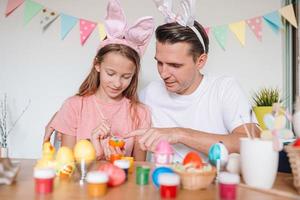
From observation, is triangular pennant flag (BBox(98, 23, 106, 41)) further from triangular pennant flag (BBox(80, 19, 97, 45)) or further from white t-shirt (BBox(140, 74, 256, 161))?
white t-shirt (BBox(140, 74, 256, 161))

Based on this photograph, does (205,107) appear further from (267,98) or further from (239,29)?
(239,29)

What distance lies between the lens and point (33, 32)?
6.77ft

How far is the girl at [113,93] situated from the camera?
4.81 ft

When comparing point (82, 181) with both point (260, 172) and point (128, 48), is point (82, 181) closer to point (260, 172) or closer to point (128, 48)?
point (260, 172)

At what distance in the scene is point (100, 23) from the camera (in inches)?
80.0

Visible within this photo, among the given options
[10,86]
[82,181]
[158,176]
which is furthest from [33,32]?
[158,176]

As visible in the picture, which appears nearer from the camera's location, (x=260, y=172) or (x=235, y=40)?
(x=260, y=172)

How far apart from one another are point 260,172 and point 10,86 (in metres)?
1.69

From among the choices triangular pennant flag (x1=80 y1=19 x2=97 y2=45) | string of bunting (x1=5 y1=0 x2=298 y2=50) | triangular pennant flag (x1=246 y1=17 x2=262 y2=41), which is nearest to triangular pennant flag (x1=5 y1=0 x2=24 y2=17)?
string of bunting (x1=5 y1=0 x2=298 y2=50)

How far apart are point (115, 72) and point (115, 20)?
0.70 feet

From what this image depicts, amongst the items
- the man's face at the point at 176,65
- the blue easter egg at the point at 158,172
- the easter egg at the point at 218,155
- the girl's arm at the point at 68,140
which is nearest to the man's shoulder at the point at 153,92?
the man's face at the point at 176,65

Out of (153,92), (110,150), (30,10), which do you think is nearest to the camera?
(110,150)

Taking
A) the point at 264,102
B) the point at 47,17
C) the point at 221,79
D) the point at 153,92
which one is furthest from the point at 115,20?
the point at 264,102

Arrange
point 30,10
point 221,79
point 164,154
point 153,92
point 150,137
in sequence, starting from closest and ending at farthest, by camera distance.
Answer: point 164,154
point 150,137
point 221,79
point 153,92
point 30,10
